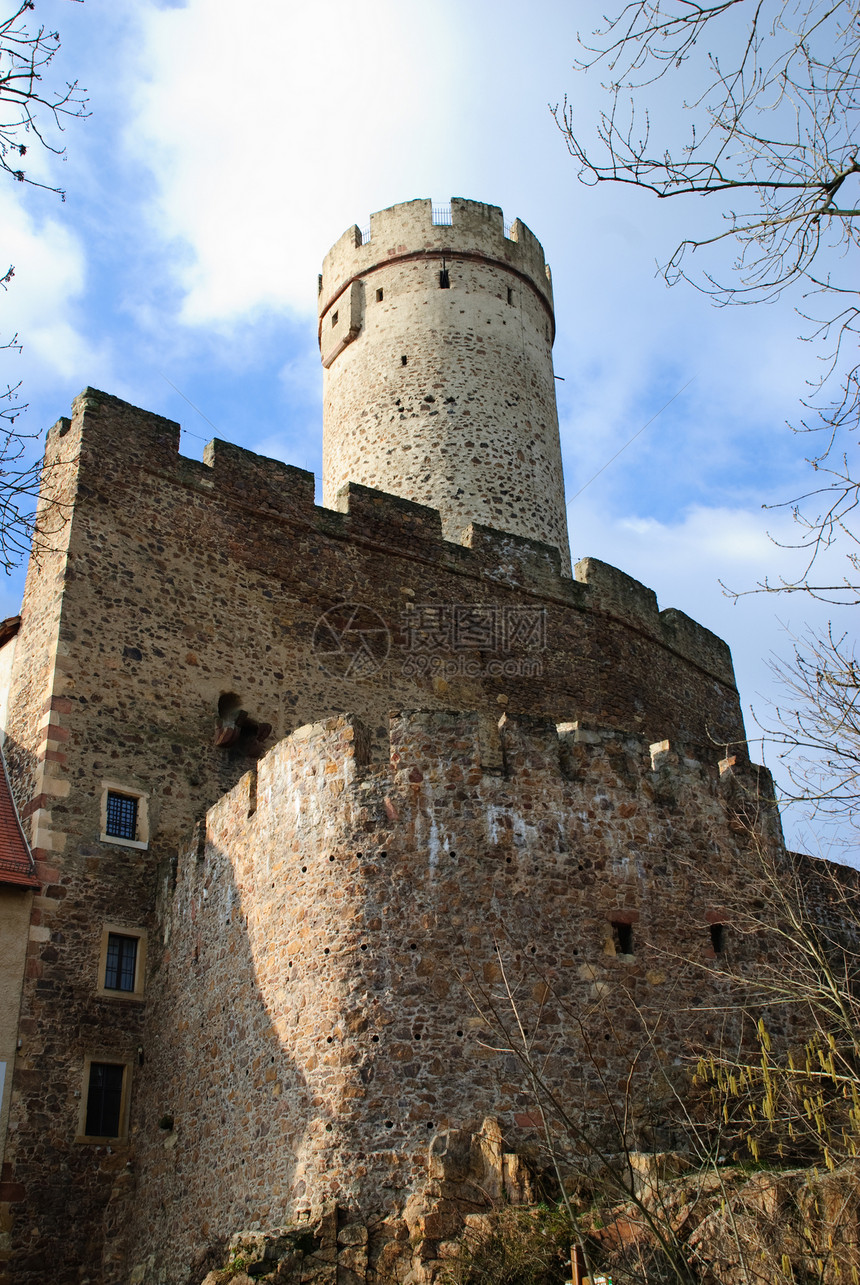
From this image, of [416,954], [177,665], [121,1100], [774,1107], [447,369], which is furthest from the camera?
[447,369]

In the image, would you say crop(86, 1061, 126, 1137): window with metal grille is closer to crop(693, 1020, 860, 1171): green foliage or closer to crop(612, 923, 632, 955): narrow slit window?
crop(612, 923, 632, 955): narrow slit window

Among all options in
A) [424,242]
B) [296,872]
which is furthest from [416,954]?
[424,242]

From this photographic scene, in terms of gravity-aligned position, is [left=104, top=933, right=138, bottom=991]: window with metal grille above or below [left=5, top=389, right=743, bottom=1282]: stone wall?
below

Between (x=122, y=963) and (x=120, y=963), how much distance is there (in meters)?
0.03

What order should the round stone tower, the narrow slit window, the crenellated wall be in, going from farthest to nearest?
the round stone tower → the narrow slit window → the crenellated wall

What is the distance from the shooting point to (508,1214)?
25.3 ft

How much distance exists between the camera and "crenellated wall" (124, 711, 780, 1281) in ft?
27.8

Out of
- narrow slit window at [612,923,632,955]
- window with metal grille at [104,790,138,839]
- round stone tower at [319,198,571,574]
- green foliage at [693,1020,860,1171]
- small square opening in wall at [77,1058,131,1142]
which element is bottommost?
green foliage at [693,1020,860,1171]

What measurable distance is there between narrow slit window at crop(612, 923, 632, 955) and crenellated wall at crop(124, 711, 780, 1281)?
50mm

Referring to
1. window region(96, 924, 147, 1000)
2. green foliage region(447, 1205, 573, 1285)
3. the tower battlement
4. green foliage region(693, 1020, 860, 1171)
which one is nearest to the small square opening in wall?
window region(96, 924, 147, 1000)

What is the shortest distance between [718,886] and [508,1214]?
137 inches

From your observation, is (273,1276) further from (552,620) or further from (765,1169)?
(552,620)

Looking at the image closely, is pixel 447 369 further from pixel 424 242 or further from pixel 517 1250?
pixel 517 1250

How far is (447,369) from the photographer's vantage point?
62.5 feet
